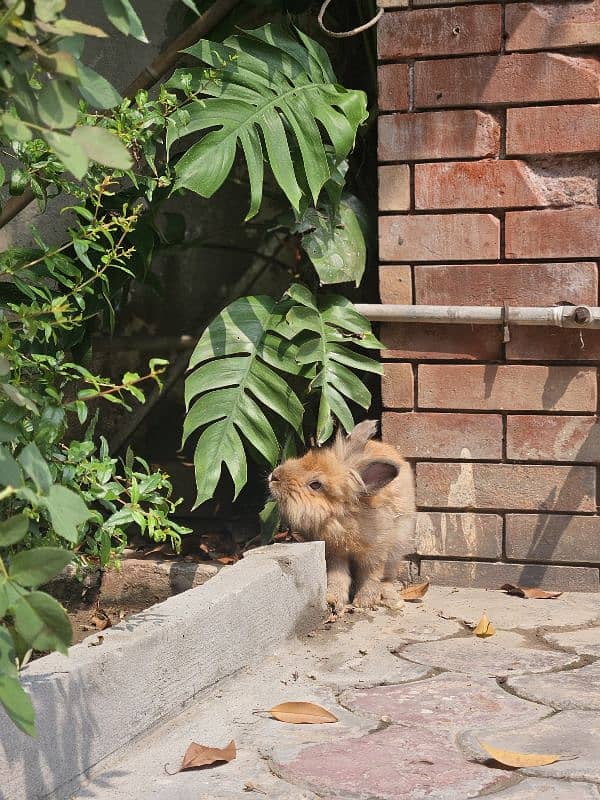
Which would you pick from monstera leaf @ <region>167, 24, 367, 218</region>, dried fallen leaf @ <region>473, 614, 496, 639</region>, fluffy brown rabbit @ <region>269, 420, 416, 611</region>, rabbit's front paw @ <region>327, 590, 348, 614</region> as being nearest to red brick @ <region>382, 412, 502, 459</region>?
fluffy brown rabbit @ <region>269, 420, 416, 611</region>

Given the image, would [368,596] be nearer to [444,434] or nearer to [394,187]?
[444,434]

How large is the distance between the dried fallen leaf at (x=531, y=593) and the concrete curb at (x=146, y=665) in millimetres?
970

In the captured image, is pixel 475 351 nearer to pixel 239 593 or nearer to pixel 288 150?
pixel 288 150

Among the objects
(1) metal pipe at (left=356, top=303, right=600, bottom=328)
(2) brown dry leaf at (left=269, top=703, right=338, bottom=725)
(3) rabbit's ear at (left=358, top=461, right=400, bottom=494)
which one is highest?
(1) metal pipe at (left=356, top=303, right=600, bottom=328)

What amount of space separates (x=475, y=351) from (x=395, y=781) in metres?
2.28

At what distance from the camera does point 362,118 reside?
427 cm

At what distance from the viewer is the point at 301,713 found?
292 centimetres

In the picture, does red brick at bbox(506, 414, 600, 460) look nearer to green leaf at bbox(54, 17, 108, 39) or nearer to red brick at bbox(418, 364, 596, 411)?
red brick at bbox(418, 364, 596, 411)

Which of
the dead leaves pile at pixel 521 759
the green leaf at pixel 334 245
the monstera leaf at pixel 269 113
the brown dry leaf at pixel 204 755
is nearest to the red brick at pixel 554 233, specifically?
the green leaf at pixel 334 245

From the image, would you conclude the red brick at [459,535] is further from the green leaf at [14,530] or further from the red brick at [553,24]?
the green leaf at [14,530]

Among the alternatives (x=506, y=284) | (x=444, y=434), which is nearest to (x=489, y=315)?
(x=506, y=284)

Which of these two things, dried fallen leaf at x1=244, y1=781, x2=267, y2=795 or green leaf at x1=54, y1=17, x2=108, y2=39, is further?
dried fallen leaf at x1=244, y1=781, x2=267, y2=795

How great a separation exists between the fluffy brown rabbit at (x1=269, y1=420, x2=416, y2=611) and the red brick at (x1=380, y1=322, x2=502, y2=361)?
396 millimetres

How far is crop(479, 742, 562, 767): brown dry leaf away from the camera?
251 centimetres
